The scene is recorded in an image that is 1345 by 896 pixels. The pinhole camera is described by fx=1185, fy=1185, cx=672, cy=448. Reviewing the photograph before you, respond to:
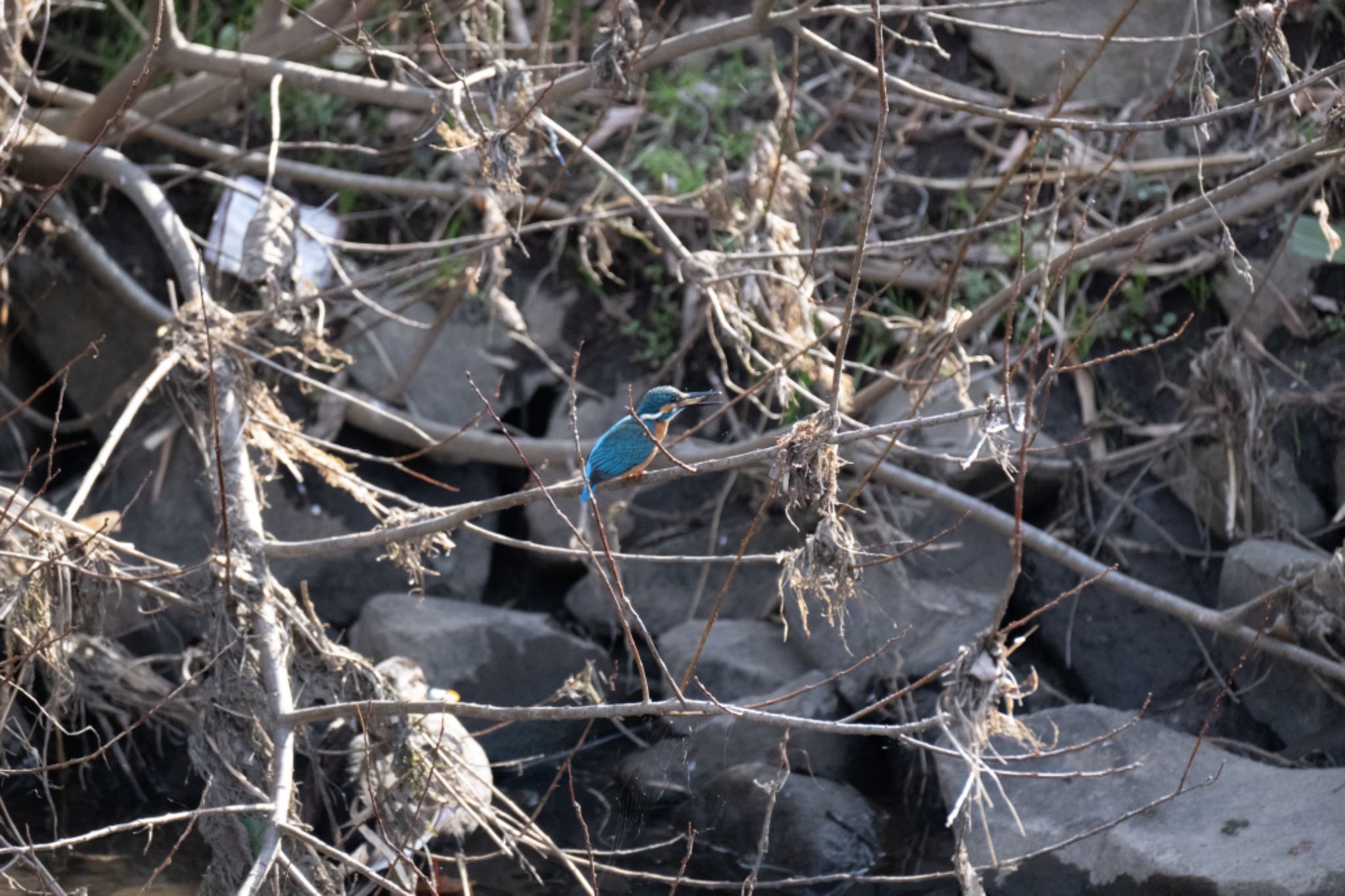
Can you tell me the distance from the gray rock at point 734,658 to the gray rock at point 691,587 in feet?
0.93

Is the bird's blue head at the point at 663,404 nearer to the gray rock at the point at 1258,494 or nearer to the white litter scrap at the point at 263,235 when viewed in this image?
the white litter scrap at the point at 263,235

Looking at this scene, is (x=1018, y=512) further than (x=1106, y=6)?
No

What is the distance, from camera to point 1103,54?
5906 millimetres

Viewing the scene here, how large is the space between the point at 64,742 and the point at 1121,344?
15.4 feet

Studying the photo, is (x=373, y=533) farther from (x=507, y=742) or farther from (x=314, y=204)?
(x=314, y=204)

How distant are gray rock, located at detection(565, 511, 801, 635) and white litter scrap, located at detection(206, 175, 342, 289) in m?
1.80

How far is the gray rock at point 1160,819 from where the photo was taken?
129 inches

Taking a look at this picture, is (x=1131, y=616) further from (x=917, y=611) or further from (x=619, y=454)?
(x=619, y=454)

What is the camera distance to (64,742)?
4.51 m

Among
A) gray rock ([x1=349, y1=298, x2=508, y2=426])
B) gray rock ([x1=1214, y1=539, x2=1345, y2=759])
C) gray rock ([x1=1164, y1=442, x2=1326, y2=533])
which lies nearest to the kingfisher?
gray rock ([x1=349, y1=298, x2=508, y2=426])

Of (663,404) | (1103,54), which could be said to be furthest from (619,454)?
(1103,54)

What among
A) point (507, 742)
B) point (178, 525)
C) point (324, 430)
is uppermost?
point (324, 430)

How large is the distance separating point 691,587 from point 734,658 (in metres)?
0.68

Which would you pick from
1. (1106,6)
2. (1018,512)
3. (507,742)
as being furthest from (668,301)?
(1018,512)
